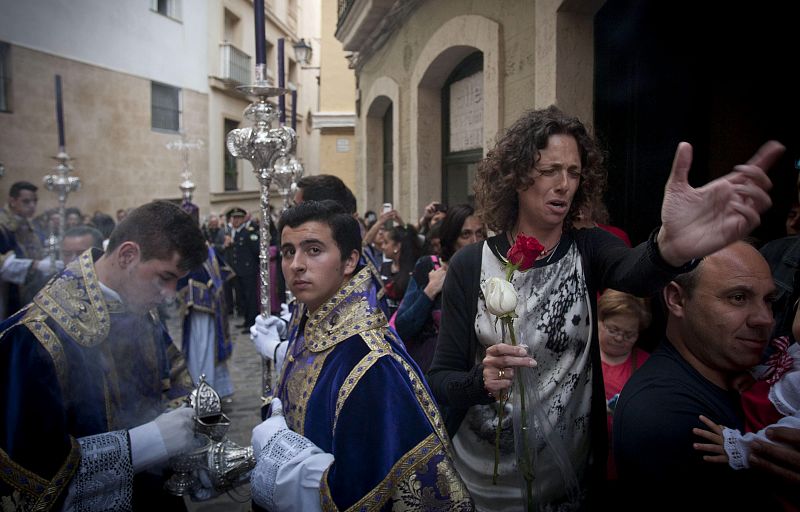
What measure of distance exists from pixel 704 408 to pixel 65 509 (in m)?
1.84

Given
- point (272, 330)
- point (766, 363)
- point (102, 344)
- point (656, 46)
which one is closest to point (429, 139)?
point (656, 46)

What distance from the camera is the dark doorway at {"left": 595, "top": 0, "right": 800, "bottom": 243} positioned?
153 inches

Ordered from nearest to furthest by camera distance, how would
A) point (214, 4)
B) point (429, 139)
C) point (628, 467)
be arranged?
point (628, 467), point (214, 4), point (429, 139)

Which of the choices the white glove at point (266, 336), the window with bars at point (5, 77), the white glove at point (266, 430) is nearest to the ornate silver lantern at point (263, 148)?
the white glove at point (266, 336)

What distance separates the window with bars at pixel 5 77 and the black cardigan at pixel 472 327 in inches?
72.9

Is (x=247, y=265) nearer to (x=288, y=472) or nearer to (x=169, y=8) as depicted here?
(x=169, y=8)

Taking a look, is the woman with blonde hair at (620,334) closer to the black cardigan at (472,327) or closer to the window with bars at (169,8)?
the black cardigan at (472,327)

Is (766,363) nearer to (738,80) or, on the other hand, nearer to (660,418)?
(660,418)

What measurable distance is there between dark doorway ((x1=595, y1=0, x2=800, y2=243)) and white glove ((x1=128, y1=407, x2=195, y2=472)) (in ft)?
10.2

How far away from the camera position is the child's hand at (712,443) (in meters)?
1.32

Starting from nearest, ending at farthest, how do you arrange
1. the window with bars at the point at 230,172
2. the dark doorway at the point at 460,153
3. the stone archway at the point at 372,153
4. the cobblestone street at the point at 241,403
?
the cobblestone street at the point at 241,403
the window with bars at the point at 230,172
the dark doorway at the point at 460,153
the stone archway at the point at 372,153

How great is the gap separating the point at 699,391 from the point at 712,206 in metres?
0.54

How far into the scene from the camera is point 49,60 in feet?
8.14

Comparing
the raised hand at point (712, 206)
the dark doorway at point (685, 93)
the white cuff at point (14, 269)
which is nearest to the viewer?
the raised hand at point (712, 206)
